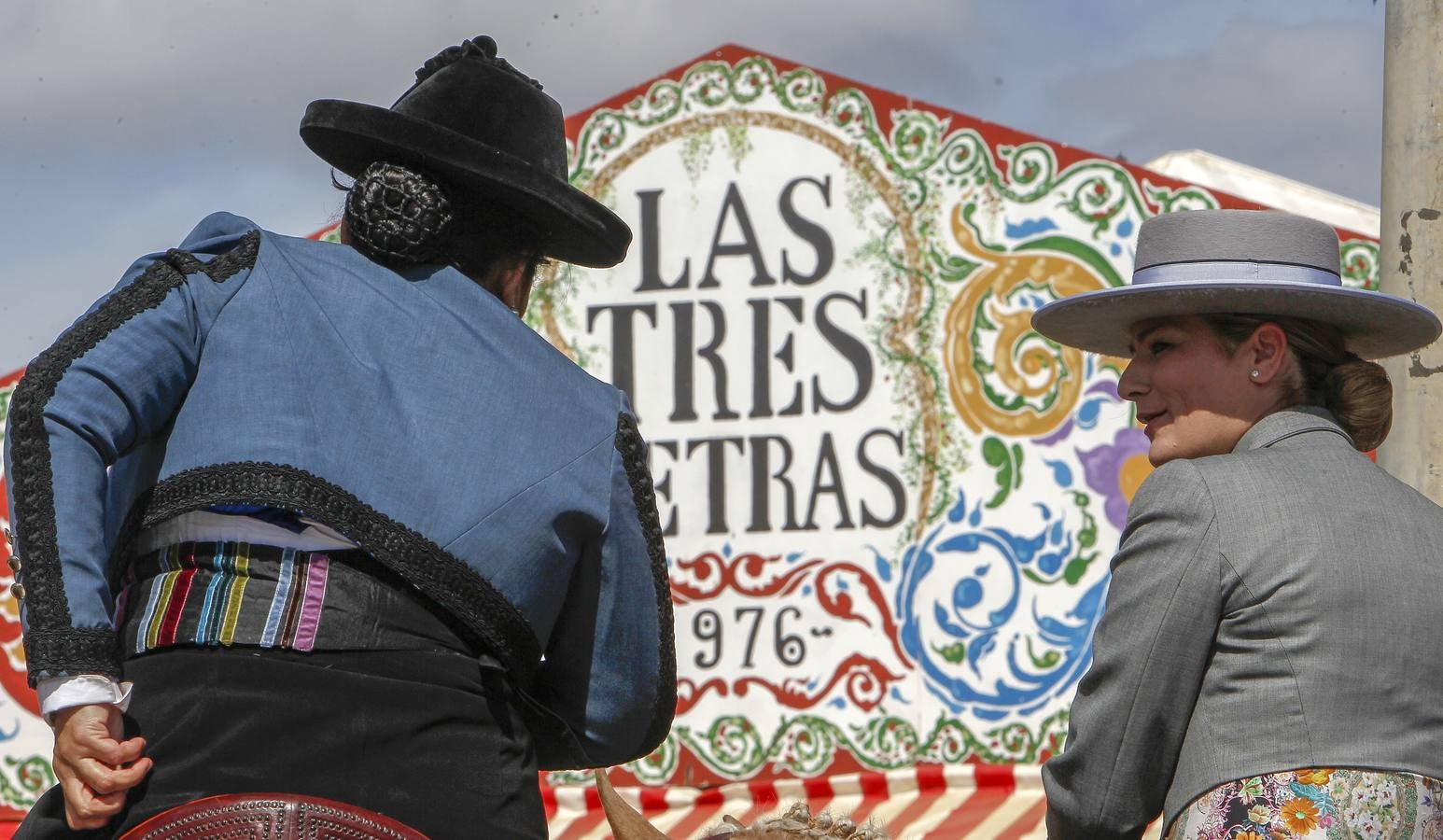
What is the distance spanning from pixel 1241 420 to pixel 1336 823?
54 cm

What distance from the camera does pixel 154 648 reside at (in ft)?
5.77

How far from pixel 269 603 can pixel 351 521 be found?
4.5 inches

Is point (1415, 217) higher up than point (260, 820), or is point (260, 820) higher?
point (1415, 217)

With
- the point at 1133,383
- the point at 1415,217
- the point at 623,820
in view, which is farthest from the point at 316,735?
the point at 1415,217

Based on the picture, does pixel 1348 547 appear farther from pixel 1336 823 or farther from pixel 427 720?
pixel 427 720

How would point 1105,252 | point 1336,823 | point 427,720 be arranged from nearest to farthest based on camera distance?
point 427,720 < point 1336,823 < point 1105,252

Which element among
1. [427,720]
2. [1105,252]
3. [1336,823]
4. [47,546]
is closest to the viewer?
[47,546]

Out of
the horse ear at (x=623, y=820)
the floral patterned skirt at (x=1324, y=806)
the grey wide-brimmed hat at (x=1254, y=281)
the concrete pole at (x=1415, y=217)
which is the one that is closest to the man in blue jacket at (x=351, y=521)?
the horse ear at (x=623, y=820)

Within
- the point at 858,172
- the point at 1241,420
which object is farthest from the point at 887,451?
the point at 1241,420

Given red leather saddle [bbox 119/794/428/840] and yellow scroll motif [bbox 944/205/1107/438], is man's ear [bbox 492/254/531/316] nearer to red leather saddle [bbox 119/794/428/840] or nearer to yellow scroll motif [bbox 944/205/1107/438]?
red leather saddle [bbox 119/794/428/840]

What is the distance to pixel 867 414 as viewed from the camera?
618 centimetres

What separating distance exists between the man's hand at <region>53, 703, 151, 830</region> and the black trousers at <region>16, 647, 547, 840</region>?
0.08 ft

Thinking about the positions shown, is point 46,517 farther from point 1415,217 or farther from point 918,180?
point 918,180

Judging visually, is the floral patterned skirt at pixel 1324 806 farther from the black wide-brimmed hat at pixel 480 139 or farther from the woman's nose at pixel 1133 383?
the black wide-brimmed hat at pixel 480 139
